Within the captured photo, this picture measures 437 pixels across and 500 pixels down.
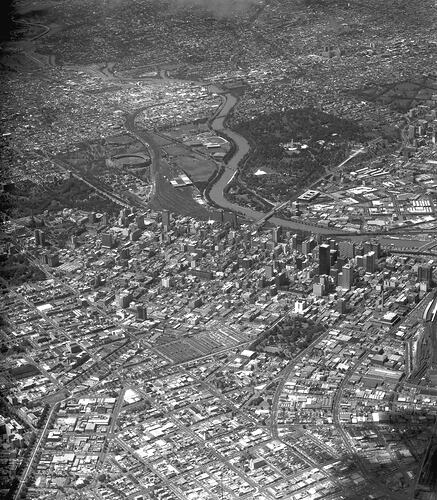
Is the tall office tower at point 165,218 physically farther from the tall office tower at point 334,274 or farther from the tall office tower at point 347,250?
the tall office tower at point 334,274

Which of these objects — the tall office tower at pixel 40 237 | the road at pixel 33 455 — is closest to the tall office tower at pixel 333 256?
the tall office tower at pixel 40 237

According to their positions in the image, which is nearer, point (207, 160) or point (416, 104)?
A: point (207, 160)

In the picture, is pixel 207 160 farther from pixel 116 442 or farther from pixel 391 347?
pixel 116 442

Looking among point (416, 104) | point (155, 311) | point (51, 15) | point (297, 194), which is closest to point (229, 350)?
point (155, 311)

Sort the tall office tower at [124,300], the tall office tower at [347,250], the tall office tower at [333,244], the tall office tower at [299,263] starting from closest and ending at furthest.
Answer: the tall office tower at [124,300]
the tall office tower at [299,263]
the tall office tower at [347,250]
the tall office tower at [333,244]

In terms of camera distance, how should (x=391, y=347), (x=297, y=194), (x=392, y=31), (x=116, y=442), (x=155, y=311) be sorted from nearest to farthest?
1. (x=116, y=442)
2. (x=391, y=347)
3. (x=155, y=311)
4. (x=297, y=194)
5. (x=392, y=31)

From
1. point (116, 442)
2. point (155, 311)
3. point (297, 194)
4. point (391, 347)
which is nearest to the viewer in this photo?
point (116, 442)

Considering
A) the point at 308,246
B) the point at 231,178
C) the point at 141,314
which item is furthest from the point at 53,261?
the point at 231,178
